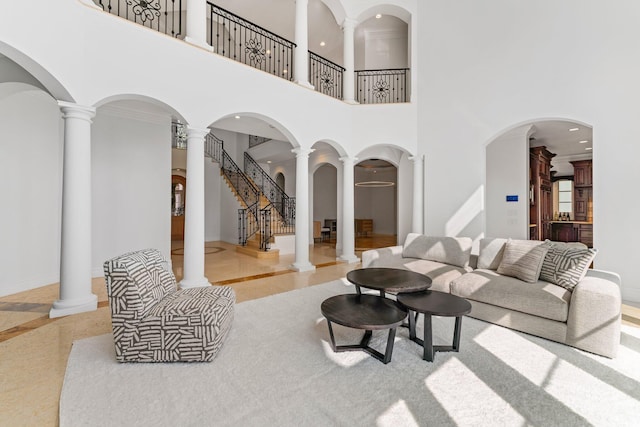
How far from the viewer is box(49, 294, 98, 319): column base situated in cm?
380

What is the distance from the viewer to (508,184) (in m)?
7.31

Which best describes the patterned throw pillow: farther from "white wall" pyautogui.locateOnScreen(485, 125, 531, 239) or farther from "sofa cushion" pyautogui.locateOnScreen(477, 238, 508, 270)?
"white wall" pyautogui.locateOnScreen(485, 125, 531, 239)

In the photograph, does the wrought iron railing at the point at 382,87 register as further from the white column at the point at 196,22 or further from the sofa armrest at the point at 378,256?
the sofa armrest at the point at 378,256

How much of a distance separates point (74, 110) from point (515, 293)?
5901mm

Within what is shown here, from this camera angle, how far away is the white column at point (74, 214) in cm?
388

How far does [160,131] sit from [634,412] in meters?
7.86

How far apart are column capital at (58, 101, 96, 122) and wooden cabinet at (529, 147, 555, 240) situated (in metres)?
9.53

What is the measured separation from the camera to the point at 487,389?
2.30 m

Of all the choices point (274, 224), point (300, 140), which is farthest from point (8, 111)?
point (274, 224)

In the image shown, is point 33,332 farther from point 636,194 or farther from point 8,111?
point 636,194

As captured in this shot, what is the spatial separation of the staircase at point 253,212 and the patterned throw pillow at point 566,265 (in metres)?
6.33

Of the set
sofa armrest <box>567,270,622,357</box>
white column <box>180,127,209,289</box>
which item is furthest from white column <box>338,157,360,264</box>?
sofa armrest <box>567,270,622,357</box>

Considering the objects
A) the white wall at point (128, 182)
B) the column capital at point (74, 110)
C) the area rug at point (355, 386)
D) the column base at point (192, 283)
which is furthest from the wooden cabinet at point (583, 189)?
the column capital at point (74, 110)

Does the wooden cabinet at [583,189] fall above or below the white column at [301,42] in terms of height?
below
